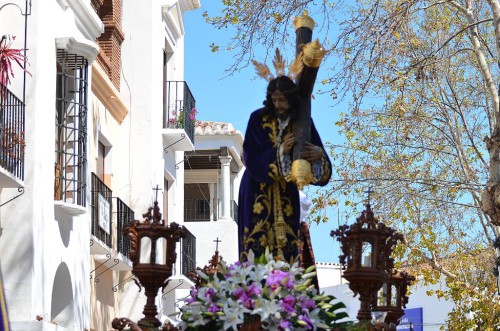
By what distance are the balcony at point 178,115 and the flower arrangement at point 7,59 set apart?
9412 millimetres

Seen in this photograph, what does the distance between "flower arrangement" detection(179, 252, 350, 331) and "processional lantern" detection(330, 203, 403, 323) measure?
0.23 meters

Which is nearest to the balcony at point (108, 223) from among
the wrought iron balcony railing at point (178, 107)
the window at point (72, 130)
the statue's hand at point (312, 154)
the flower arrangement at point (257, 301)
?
the window at point (72, 130)

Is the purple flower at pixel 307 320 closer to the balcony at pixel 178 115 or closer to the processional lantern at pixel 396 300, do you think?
the processional lantern at pixel 396 300

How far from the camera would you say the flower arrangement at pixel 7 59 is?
47.3 ft

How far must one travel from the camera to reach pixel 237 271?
301 inches

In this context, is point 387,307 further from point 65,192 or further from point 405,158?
point 405,158

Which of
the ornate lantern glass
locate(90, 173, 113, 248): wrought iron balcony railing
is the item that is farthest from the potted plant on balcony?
the ornate lantern glass

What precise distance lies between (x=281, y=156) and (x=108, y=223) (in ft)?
39.7

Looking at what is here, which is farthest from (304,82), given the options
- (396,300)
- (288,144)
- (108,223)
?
(108,223)

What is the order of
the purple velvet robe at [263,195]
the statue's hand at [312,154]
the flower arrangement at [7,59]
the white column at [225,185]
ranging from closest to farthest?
the statue's hand at [312,154] < the purple velvet robe at [263,195] < the flower arrangement at [7,59] < the white column at [225,185]

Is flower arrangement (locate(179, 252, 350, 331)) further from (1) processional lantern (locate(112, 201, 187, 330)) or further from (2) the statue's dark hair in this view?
(2) the statue's dark hair

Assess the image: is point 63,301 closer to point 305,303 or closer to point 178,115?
point 178,115

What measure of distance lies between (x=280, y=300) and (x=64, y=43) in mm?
10232

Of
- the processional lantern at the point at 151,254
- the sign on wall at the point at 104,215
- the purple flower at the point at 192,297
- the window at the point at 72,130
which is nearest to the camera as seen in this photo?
the purple flower at the point at 192,297
